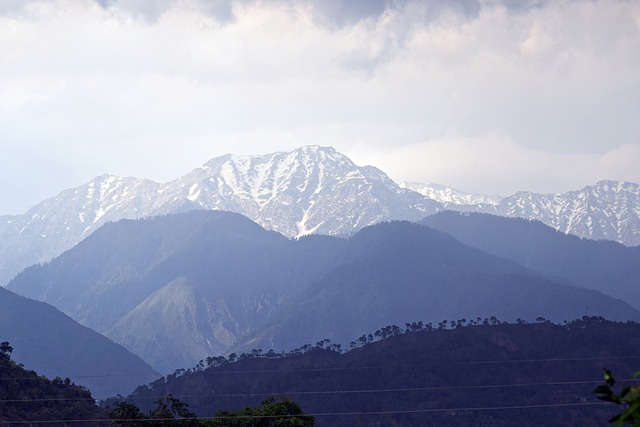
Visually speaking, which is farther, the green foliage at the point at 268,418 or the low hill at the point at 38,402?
the low hill at the point at 38,402

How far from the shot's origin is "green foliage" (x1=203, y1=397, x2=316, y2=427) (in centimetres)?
10219

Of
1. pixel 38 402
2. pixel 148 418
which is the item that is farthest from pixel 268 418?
pixel 38 402

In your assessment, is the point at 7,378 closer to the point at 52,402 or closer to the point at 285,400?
the point at 52,402

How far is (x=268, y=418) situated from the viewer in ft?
344

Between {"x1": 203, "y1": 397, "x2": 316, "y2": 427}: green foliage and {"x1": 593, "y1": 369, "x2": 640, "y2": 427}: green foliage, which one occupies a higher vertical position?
{"x1": 203, "y1": 397, "x2": 316, "y2": 427}: green foliage

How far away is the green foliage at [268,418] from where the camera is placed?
10219cm

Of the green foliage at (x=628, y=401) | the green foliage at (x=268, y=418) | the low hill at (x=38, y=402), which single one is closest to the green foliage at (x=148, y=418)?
the green foliage at (x=268, y=418)

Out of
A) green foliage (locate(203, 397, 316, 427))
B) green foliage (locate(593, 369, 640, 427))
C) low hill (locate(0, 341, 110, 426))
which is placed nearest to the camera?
green foliage (locate(593, 369, 640, 427))

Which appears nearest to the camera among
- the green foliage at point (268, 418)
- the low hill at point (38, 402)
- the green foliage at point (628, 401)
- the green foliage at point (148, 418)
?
the green foliage at point (628, 401)

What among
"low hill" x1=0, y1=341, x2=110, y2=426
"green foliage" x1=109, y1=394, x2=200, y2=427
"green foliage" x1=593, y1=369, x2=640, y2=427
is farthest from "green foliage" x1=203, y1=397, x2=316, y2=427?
"green foliage" x1=593, y1=369, x2=640, y2=427

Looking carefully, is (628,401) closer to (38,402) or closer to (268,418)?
(268,418)

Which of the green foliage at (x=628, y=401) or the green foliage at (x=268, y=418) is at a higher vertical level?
the green foliage at (x=268, y=418)

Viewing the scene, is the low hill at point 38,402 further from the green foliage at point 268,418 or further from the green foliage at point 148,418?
the green foliage at point 268,418

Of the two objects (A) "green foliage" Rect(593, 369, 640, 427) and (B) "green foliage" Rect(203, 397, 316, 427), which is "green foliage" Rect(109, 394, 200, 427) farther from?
(A) "green foliage" Rect(593, 369, 640, 427)
